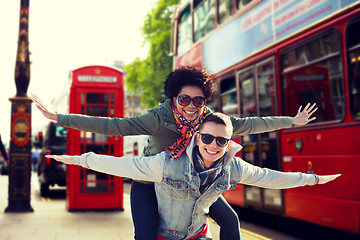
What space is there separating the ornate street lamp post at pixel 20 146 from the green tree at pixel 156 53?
58.6 ft

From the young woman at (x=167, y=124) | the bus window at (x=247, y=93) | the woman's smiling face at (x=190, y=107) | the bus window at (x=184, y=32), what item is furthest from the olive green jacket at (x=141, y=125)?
the bus window at (x=184, y=32)

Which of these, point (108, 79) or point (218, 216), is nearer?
point (218, 216)

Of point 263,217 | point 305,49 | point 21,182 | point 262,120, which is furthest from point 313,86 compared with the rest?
point 21,182

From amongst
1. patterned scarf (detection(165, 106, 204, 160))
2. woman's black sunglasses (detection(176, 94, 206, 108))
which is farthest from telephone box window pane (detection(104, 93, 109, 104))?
woman's black sunglasses (detection(176, 94, 206, 108))

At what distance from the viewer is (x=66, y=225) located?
7.62 m

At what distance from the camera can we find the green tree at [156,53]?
2756cm

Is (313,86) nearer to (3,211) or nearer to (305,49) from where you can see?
(305,49)

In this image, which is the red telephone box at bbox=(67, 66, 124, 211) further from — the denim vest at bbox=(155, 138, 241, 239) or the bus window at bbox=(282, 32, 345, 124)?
the denim vest at bbox=(155, 138, 241, 239)

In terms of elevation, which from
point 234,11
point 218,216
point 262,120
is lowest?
point 218,216

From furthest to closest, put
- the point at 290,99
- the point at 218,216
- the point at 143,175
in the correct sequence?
the point at 290,99 → the point at 218,216 → the point at 143,175

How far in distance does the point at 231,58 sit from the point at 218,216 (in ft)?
19.9

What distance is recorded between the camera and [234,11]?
28.7 feet

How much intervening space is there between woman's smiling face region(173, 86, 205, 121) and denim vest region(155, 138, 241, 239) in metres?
0.34

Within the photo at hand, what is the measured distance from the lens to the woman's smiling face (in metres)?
2.94
